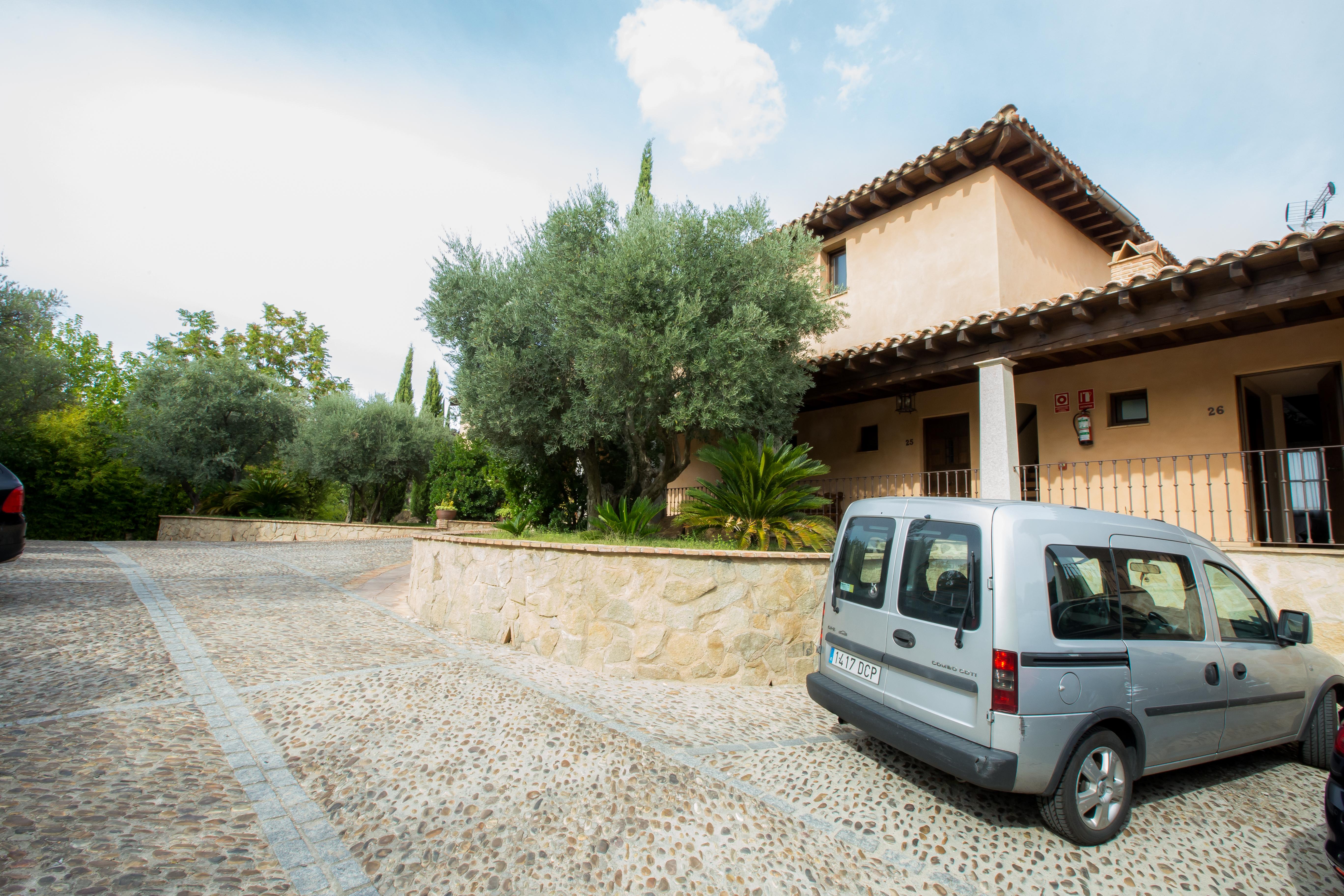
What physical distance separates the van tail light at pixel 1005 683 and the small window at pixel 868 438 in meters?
8.41

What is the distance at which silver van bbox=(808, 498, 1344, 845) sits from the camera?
9.43ft

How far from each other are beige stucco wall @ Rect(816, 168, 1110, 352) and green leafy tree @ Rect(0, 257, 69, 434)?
715 inches

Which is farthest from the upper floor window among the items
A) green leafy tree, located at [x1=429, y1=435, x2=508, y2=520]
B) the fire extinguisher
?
green leafy tree, located at [x1=429, y1=435, x2=508, y2=520]

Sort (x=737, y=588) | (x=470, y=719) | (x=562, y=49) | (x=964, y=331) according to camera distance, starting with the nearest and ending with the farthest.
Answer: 1. (x=470, y=719)
2. (x=737, y=588)
3. (x=964, y=331)
4. (x=562, y=49)

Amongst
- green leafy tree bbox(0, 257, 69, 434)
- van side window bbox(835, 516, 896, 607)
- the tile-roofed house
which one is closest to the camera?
van side window bbox(835, 516, 896, 607)

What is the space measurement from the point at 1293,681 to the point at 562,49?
10.4m

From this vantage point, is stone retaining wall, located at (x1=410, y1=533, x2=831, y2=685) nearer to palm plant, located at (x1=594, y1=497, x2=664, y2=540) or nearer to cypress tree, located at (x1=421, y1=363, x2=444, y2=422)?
palm plant, located at (x1=594, y1=497, x2=664, y2=540)

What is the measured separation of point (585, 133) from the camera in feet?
29.6

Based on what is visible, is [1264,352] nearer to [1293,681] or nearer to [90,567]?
[1293,681]

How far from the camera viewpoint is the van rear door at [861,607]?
3.57 meters

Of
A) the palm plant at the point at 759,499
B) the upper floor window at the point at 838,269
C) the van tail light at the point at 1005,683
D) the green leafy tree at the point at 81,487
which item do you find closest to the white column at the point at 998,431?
the palm plant at the point at 759,499

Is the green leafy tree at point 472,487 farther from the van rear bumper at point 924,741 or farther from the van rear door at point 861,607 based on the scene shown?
the van rear bumper at point 924,741

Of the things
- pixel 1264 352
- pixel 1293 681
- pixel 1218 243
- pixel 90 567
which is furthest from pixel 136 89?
pixel 1218 243

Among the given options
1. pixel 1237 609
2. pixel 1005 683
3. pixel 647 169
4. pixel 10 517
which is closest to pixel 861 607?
pixel 1005 683
